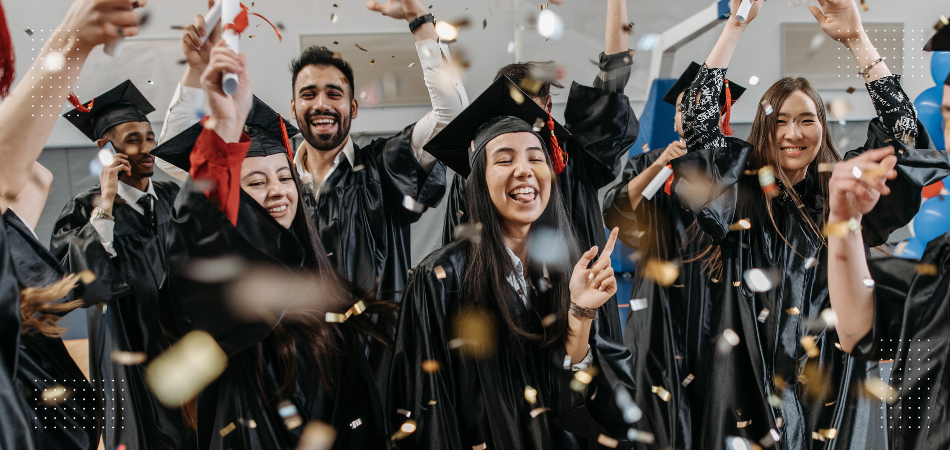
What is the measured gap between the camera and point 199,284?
4.87ft

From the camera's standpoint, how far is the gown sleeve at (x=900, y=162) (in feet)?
7.00

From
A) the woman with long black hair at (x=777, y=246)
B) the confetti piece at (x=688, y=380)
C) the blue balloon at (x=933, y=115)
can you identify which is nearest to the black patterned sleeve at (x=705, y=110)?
the woman with long black hair at (x=777, y=246)

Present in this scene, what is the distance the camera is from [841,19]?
209cm

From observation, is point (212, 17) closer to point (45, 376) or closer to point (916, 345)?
point (45, 376)

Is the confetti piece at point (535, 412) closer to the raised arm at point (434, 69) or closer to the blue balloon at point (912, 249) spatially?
the raised arm at point (434, 69)

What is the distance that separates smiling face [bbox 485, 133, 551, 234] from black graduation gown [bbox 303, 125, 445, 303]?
921mm

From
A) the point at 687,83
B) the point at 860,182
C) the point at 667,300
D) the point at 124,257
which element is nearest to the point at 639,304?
the point at 667,300

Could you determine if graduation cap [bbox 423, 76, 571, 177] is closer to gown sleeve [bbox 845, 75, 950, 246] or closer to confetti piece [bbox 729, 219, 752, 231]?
confetti piece [bbox 729, 219, 752, 231]

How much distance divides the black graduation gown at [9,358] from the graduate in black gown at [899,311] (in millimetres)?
1706

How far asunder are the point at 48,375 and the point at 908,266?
231cm

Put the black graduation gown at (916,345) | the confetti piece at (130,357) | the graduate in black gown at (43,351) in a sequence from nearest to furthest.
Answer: the black graduation gown at (916,345), the graduate in black gown at (43,351), the confetti piece at (130,357)

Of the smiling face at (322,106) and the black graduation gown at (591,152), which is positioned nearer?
the black graduation gown at (591,152)

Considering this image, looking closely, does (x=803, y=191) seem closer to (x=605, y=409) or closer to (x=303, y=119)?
(x=605, y=409)

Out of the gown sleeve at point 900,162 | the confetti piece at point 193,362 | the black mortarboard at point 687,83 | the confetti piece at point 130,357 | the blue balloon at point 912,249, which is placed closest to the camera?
the confetti piece at point 193,362
